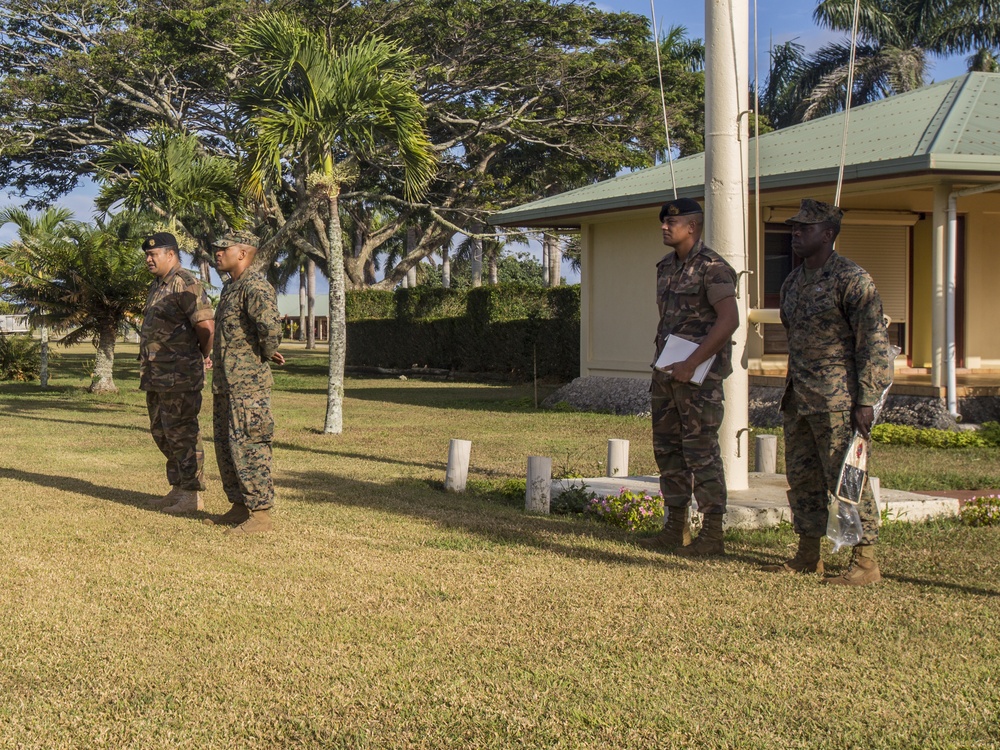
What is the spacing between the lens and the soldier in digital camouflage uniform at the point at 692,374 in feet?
20.6

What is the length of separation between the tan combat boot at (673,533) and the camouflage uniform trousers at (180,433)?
126 inches

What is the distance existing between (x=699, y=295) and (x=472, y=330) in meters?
20.4

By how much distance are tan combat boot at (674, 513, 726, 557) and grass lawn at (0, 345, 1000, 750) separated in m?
0.12

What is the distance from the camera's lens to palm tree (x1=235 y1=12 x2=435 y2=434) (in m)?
12.8

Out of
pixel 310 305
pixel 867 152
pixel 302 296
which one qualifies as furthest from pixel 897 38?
pixel 302 296

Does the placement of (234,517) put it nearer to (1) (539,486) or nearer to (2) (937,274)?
(1) (539,486)

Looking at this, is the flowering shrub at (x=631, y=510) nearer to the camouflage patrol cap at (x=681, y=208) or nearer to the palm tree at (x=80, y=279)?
the camouflage patrol cap at (x=681, y=208)

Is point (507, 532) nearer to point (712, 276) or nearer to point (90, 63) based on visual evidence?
point (712, 276)

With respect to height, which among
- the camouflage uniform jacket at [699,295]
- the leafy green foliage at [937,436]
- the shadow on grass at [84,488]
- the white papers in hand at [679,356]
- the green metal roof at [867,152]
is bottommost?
the shadow on grass at [84,488]

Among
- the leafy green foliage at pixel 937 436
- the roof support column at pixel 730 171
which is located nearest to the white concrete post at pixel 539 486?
the roof support column at pixel 730 171


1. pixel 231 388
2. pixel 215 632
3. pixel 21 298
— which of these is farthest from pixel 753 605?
pixel 21 298

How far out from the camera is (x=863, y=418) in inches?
216

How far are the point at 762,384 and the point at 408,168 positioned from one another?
5.55m

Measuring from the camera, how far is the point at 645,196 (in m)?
15.7
